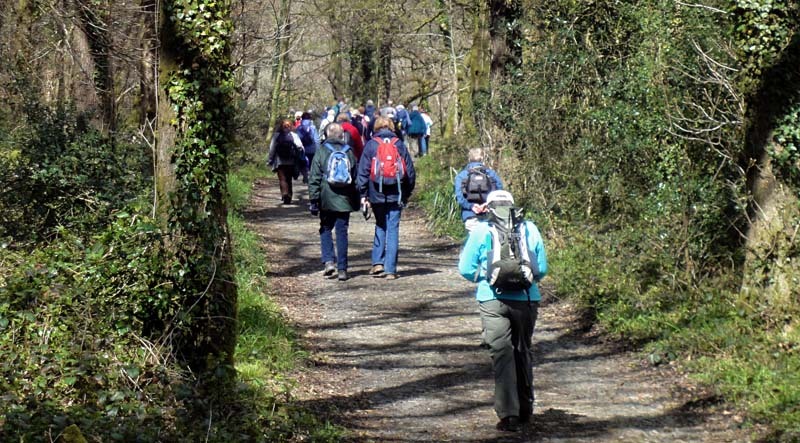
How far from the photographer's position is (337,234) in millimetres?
13195

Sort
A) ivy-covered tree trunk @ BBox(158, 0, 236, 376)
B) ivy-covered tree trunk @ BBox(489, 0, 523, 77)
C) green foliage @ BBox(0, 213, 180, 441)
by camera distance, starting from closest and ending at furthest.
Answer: green foliage @ BBox(0, 213, 180, 441) → ivy-covered tree trunk @ BBox(158, 0, 236, 376) → ivy-covered tree trunk @ BBox(489, 0, 523, 77)

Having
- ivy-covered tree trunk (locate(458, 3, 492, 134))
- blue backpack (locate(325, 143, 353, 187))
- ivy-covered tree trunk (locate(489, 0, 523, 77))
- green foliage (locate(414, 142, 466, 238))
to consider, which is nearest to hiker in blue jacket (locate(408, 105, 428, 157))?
green foliage (locate(414, 142, 466, 238))

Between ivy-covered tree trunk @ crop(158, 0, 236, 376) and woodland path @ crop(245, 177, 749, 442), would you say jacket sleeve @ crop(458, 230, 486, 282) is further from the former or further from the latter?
ivy-covered tree trunk @ crop(158, 0, 236, 376)

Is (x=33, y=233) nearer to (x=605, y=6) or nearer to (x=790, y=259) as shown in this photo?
(x=790, y=259)

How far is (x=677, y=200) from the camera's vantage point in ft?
37.6

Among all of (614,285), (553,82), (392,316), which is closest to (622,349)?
(614,285)

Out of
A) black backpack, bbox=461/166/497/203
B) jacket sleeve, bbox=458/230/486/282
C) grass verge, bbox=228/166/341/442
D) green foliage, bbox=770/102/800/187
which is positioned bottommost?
grass verge, bbox=228/166/341/442

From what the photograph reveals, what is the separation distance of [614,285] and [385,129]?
11.6ft

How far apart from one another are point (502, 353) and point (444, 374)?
2.06m

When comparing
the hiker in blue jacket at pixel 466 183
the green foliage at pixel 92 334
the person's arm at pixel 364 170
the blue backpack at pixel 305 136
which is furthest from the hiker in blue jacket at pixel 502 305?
the blue backpack at pixel 305 136

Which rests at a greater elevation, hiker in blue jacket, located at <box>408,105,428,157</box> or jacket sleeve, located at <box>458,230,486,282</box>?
hiker in blue jacket, located at <box>408,105,428,157</box>

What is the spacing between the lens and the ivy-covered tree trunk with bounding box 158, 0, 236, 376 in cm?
760

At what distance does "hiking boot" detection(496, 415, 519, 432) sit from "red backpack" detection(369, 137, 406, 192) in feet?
18.4

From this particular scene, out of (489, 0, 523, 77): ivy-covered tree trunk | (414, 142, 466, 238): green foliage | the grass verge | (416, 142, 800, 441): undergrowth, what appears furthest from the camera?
(414, 142, 466, 238): green foliage
